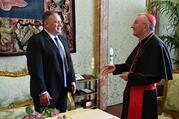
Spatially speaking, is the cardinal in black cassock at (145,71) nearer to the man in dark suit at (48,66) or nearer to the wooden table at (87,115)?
the wooden table at (87,115)

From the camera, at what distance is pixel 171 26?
16.4ft

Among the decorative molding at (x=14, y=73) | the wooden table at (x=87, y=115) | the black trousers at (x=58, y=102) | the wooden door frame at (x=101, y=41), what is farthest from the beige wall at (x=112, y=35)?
the wooden table at (x=87, y=115)

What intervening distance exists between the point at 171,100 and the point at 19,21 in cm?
196

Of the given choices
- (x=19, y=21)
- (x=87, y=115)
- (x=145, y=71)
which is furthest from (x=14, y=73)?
(x=145, y=71)

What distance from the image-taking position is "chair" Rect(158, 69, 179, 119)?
2.62m

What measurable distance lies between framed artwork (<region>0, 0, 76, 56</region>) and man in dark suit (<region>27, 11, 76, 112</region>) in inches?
33.3

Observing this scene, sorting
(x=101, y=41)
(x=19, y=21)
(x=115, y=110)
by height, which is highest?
(x=19, y=21)

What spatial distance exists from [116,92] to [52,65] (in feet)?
7.26

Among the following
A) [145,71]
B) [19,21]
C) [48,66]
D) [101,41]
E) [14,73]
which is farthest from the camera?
[101,41]

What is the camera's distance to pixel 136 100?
240 cm

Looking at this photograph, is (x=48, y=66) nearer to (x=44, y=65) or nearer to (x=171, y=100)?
(x=44, y=65)

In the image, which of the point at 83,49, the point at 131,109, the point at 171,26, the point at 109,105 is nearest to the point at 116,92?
the point at 109,105

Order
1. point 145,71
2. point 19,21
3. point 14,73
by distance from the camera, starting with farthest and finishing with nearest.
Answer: point 19,21
point 14,73
point 145,71

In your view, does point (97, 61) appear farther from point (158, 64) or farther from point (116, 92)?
point (158, 64)
